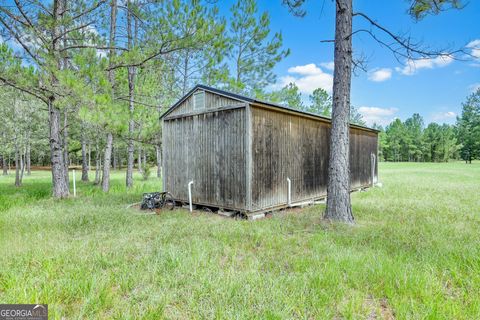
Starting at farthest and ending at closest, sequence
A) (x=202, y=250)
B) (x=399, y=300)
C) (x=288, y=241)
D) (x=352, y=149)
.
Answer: (x=352, y=149) < (x=288, y=241) < (x=202, y=250) < (x=399, y=300)

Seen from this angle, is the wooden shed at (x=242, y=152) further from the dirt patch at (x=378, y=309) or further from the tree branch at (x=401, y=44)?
the dirt patch at (x=378, y=309)

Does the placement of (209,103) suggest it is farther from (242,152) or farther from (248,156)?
(248,156)

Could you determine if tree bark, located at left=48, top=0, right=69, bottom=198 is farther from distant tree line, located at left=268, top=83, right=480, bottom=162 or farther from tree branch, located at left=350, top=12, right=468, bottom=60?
distant tree line, located at left=268, top=83, right=480, bottom=162

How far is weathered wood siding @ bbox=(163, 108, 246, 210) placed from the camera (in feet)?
21.1

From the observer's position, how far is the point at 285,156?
7254mm

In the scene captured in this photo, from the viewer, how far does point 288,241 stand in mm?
4383

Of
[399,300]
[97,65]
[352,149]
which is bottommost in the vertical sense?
[399,300]

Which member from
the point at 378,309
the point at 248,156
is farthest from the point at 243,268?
the point at 248,156

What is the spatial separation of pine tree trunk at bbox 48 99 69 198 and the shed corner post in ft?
20.6

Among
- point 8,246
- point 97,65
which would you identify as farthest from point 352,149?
point 8,246

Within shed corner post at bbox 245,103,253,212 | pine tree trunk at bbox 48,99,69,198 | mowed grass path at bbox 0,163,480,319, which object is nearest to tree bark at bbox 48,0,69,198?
pine tree trunk at bbox 48,99,69,198

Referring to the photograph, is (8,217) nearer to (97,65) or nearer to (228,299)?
(97,65)

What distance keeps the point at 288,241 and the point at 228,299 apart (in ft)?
6.64

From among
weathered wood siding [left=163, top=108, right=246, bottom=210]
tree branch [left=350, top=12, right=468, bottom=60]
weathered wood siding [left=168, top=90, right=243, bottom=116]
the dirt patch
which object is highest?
tree branch [left=350, top=12, right=468, bottom=60]
